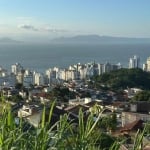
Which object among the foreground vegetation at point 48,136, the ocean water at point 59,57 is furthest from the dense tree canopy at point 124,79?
the foreground vegetation at point 48,136

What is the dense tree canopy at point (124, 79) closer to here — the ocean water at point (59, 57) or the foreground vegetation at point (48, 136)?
the ocean water at point (59, 57)

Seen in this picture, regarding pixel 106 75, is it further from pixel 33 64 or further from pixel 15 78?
pixel 33 64

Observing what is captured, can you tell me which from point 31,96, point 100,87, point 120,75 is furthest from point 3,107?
point 120,75

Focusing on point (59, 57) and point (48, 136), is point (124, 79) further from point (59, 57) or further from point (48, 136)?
point (59, 57)

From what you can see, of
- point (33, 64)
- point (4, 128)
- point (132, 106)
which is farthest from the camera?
point (33, 64)

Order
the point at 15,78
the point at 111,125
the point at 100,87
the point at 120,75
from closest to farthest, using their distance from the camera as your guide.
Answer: the point at 111,125, the point at 100,87, the point at 120,75, the point at 15,78
